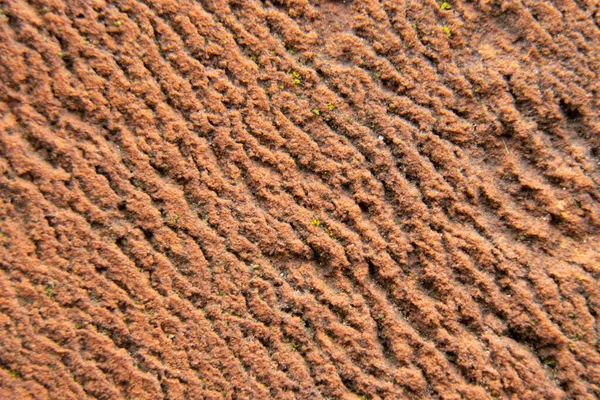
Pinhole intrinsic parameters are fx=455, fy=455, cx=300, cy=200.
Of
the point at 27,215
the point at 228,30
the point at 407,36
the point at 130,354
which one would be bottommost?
the point at 130,354

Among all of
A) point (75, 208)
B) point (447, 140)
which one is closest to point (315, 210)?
point (447, 140)

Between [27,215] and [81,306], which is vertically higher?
[27,215]

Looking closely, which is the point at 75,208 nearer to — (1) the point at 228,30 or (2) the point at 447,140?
(1) the point at 228,30

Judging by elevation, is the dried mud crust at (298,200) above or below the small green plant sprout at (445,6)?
below

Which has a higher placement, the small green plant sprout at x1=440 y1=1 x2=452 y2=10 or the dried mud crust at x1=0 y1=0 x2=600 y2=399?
the small green plant sprout at x1=440 y1=1 x2=452 y2=10

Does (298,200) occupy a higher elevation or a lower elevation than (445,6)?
lower

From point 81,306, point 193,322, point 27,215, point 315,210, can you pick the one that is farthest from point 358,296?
point 27,215
